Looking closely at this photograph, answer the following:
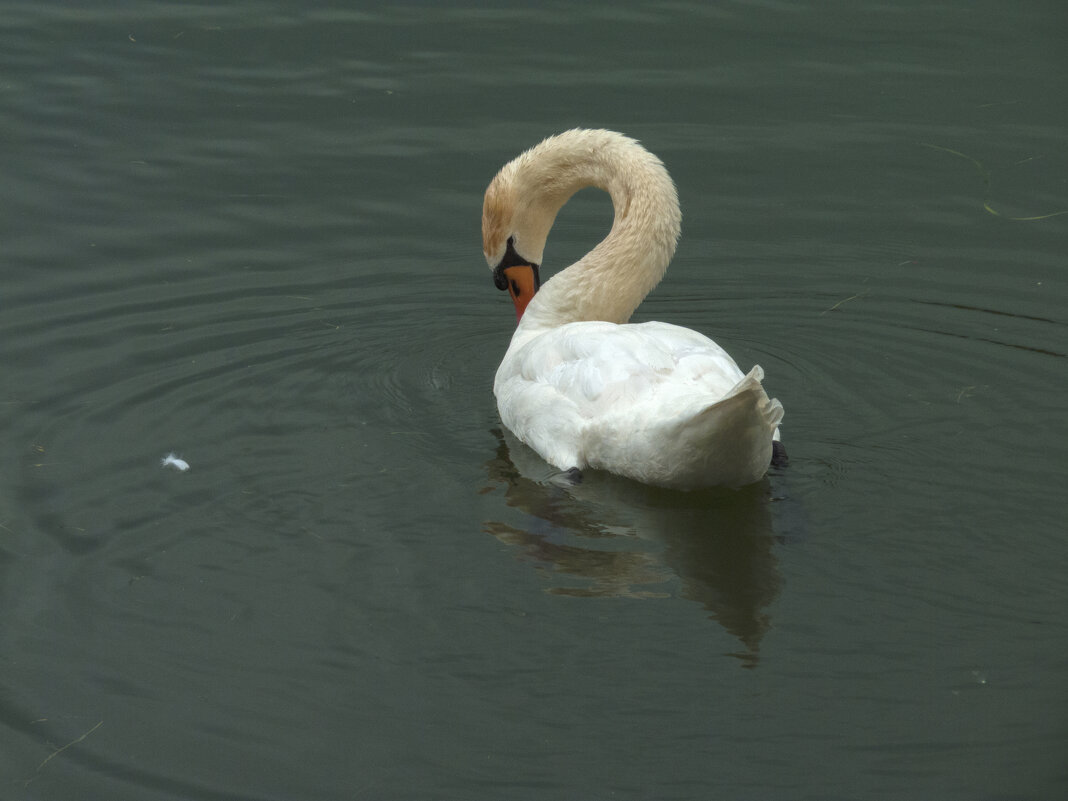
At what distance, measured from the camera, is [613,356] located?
6.54 metres

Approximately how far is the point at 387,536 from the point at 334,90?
6.34 metres

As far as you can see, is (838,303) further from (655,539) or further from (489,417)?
(655,539)

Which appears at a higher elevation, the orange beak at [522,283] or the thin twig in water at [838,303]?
the orange beak at [522,283]

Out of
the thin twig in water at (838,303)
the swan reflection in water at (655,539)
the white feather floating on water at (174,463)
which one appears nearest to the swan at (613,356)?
the swan reflection in water at (655,539)

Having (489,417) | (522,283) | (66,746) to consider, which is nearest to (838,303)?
(522,283)

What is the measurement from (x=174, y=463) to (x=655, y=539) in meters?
2.29

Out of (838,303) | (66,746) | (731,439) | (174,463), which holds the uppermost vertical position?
(731,439)

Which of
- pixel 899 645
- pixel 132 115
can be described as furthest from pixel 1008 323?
pixel 132 115

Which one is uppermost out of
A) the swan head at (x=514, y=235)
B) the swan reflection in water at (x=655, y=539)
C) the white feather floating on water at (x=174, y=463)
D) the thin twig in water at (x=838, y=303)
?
the swan head at (x=514, y=235)

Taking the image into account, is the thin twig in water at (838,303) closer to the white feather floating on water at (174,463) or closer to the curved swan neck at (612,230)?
the curved swan neck at (612,230)

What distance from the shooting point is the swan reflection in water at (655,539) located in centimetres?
559

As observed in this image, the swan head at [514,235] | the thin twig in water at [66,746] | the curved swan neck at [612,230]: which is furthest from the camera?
the swan head at [514,235]

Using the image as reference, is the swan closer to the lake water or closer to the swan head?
the swan head

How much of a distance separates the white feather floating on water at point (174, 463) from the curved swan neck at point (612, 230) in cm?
207
